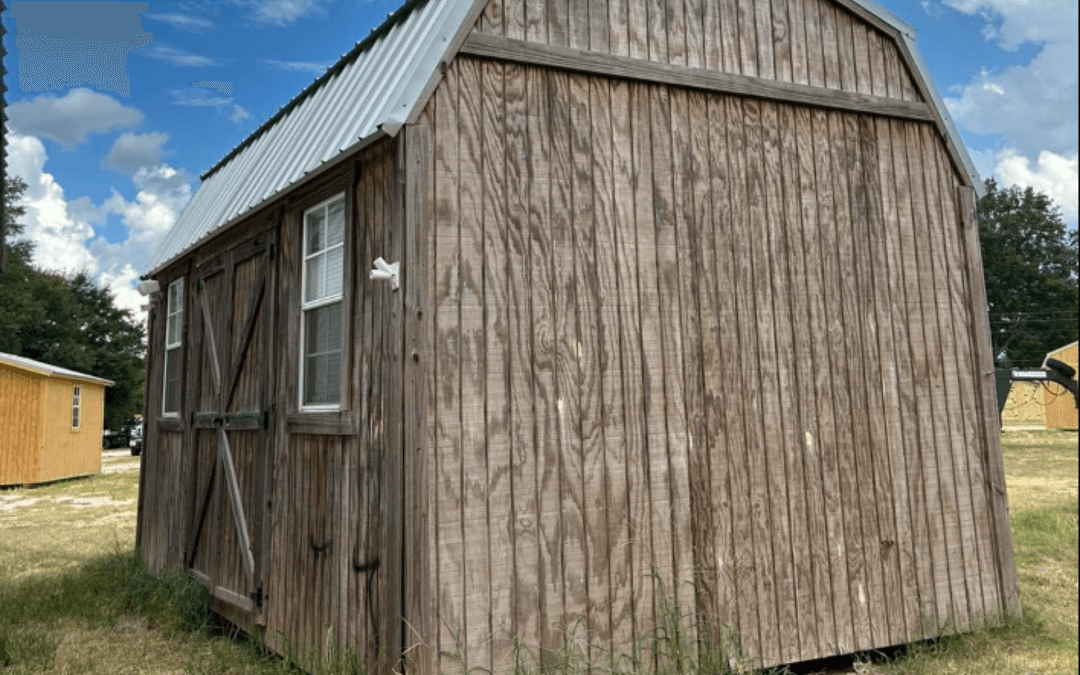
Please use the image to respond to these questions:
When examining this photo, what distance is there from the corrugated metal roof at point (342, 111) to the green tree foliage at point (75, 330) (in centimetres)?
1613

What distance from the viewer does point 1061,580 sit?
7.78 m

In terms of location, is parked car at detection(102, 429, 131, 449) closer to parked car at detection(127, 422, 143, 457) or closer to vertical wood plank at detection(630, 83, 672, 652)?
parked car at detection(127, 422, 143, 457)

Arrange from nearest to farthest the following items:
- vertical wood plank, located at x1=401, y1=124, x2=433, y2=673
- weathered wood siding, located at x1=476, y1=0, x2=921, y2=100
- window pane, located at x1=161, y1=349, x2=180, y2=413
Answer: vertical wood plank, located at x1=401, y1=124, x2=433, y2=673
weathered wood siding, located at x1=476, y1=0, x2=921, y2=100
window pane, located at x1=161, y1=349, x2=180, y2=413

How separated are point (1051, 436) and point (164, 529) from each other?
29.6 metres

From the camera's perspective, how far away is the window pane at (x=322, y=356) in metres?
5.59

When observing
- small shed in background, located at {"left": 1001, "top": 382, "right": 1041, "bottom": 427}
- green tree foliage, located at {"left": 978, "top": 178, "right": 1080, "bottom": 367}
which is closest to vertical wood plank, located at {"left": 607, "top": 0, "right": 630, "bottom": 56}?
small shed in background, located at {"left": 1001, "top": 382, "right": 1041, "bottom": 427}

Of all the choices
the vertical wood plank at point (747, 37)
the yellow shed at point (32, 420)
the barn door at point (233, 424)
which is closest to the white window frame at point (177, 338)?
the barn door at point (233, 424)

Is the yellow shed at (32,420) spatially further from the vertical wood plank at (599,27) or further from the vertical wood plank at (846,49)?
the vertical wood plank at (846,49)

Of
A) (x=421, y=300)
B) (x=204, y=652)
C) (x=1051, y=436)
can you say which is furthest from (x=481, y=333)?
(x=1051, y=436)

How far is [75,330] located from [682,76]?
27928mm

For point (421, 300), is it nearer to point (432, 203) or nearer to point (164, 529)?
point (432, 203)

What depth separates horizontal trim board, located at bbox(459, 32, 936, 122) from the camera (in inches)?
198

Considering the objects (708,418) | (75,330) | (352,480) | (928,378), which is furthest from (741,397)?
(75,330)

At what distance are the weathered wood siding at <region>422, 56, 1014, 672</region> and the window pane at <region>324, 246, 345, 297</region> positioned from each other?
4.08 feet
